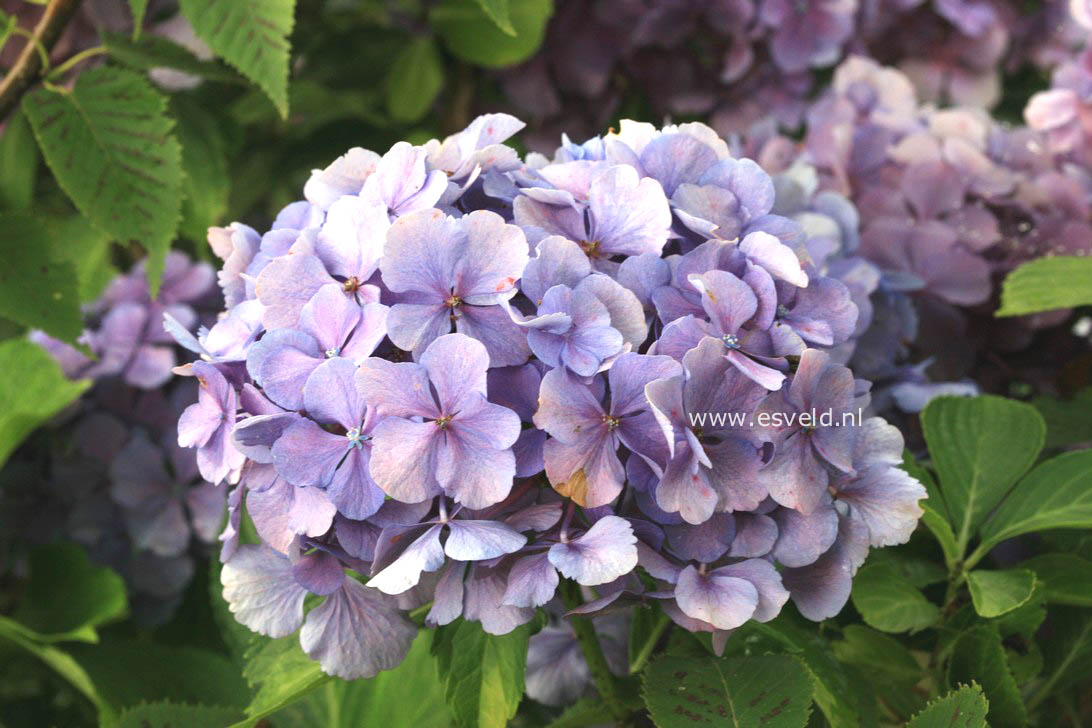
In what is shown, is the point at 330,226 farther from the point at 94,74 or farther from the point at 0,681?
the point at 0,681

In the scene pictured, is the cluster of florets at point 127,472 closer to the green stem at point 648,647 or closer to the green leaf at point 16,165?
the green leaf at point 16,165

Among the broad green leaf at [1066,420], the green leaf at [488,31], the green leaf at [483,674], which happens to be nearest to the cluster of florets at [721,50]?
the green leaf at [488,31]

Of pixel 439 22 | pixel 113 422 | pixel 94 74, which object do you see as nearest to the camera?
pixel 94 74

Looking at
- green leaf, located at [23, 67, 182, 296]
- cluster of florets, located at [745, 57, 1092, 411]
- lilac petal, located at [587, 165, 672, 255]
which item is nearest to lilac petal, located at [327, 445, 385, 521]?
lilac petal, located at [587, 165, 672, 255]

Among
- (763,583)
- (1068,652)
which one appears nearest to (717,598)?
(763,583)

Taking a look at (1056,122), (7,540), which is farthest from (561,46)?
(7,540)

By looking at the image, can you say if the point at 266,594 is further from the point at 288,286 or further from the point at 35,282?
the point at 35,282

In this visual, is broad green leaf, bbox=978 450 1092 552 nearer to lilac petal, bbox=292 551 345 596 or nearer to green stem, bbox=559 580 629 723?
green stem, bbox=559 580 629 723

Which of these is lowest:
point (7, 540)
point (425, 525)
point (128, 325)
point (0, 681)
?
point (0, 681)
